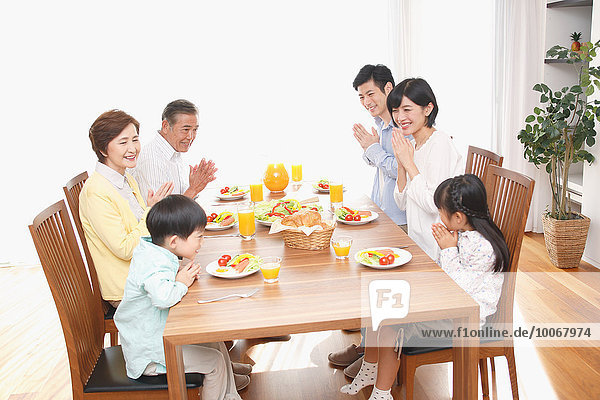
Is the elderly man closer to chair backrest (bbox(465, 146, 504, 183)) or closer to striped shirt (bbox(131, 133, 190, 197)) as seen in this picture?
striped shirt (bbox(131, 133, 190, 197))

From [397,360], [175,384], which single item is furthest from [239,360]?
[175,384]

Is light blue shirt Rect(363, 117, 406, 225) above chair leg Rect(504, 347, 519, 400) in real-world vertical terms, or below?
above

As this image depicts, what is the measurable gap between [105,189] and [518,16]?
330 centimetres

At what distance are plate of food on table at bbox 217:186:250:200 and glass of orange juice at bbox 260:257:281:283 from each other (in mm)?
1276

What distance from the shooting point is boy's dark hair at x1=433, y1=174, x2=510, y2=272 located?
6.55 ft

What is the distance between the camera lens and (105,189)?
222 centimetres

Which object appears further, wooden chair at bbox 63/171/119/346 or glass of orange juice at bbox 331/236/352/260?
wooden chair at bbox 63/171/119/346

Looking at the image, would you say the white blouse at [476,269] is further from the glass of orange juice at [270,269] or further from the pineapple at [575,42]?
the pineapple at [575,42]

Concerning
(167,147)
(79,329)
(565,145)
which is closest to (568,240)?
(565,145)

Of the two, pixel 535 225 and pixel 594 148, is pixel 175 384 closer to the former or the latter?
pixel 594 148

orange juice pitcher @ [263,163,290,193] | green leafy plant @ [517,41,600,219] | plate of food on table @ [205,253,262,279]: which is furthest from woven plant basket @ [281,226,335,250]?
green leafy plant @ [517,41,600,219]

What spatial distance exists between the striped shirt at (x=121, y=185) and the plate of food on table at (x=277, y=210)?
0.49 m

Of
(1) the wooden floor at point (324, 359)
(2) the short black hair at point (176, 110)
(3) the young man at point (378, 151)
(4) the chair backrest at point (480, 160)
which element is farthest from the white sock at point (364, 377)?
(2) the short black hair at point (176, 110)

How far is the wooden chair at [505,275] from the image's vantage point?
193 centimetres
